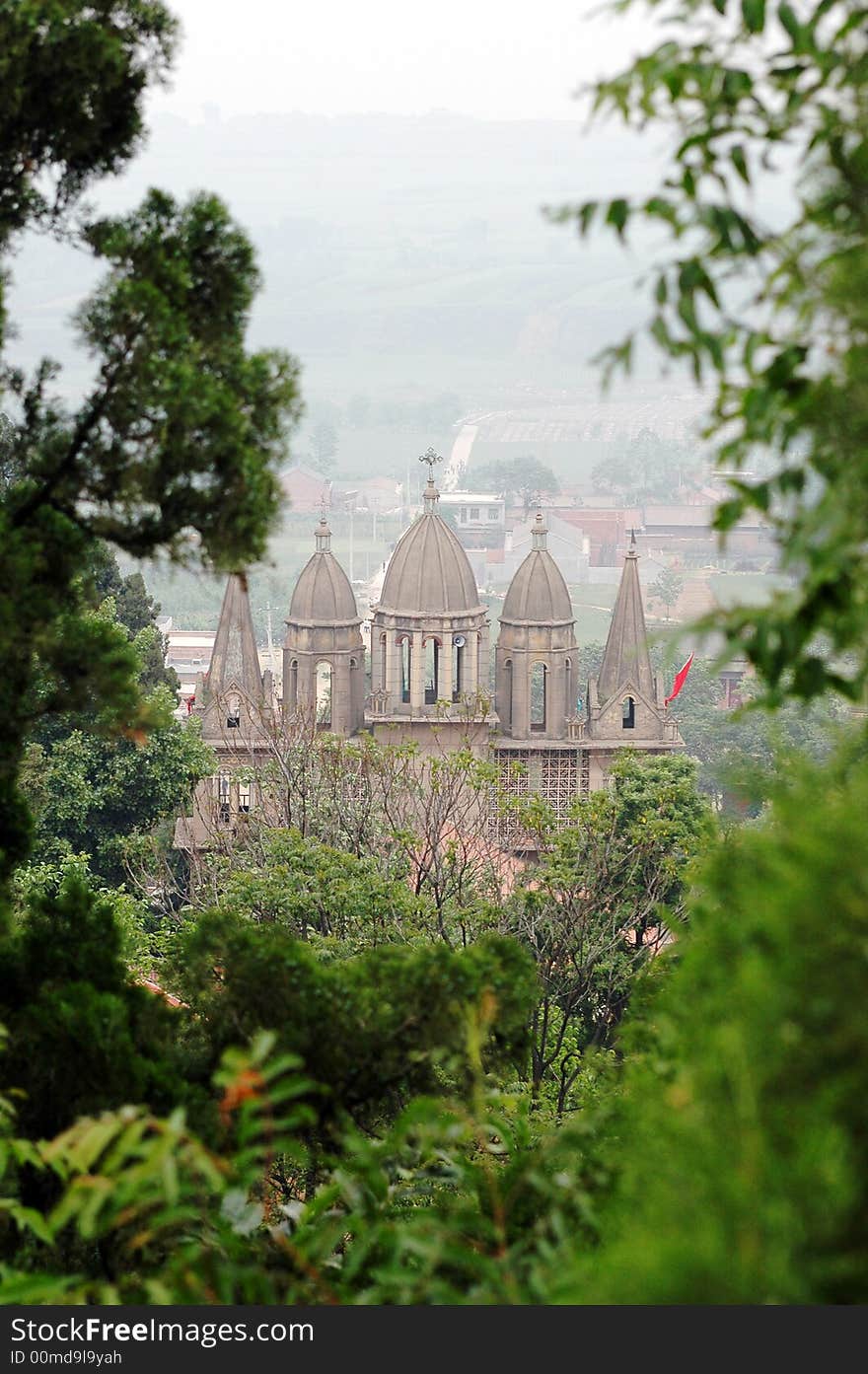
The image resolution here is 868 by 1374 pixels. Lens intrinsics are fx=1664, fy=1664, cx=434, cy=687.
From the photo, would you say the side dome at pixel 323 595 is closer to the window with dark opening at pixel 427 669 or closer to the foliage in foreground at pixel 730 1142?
the window with dark opening at pixel 427 669

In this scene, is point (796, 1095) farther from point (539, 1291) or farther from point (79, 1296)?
point (79, 1296)

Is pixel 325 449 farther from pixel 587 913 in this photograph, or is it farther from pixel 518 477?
pixel 587 913

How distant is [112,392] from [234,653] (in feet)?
72.0

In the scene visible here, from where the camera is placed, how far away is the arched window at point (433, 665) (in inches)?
1106

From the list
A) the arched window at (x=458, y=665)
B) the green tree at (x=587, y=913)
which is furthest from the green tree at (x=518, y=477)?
the green tree at (x=587, y=913)

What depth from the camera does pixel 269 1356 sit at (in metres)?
2.48

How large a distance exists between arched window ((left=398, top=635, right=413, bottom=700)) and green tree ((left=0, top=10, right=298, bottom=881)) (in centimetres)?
2363

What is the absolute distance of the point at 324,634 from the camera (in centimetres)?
2802

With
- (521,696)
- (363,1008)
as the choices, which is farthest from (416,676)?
(363,1008)

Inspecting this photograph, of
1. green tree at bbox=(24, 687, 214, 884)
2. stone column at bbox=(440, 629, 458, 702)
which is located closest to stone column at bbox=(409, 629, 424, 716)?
stone column at bbox=(440, 629, 458, 702)

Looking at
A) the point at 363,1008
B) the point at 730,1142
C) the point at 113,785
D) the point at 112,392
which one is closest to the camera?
the point at 730,1142

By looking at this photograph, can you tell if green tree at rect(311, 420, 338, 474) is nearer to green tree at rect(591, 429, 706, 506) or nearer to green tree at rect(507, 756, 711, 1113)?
green tree at rect(591, 429, 706, 506)

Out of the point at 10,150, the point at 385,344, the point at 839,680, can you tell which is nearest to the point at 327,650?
the point at 10,150

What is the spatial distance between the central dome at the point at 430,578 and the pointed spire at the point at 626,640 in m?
2.39
